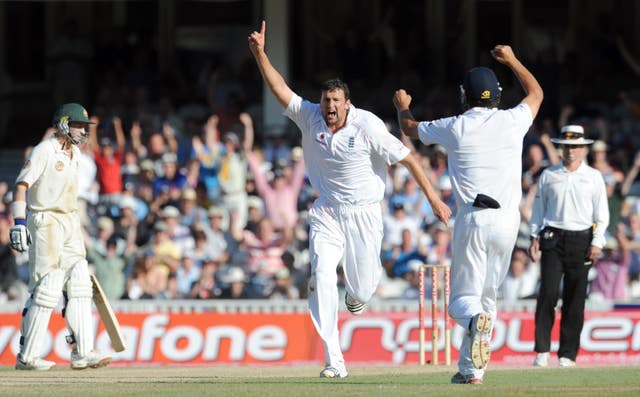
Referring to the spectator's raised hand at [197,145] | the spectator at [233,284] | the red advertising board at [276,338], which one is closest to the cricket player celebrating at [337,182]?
the red advertising board at [276,338]

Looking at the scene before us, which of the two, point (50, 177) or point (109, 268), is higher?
point (50, 177)

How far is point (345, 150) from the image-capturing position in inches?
467

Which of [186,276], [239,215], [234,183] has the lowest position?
[186,276]

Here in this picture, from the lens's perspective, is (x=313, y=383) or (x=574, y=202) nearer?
(x=313, y=383)

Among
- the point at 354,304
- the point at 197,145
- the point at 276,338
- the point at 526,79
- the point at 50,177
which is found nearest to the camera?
the point at 526,79

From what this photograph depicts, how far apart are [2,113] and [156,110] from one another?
12.5 feet

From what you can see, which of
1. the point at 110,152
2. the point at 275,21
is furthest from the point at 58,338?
the point at 275,21

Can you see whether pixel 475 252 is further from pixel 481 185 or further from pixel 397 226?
pixel 397 226

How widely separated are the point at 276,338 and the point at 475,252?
7.59m

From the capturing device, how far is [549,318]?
1484 centimetres

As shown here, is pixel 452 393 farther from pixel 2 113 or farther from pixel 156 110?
pixel 2 113

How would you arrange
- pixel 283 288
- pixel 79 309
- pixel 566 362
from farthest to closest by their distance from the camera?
pixel 283 288 < pixel 566 362 < pixel 79 309

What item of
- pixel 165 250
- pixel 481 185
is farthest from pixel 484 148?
pixel 165 250

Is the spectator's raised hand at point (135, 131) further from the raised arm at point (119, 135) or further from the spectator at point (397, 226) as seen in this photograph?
the spectator at point (397, 226)
